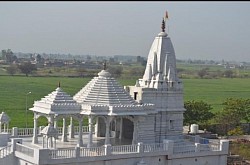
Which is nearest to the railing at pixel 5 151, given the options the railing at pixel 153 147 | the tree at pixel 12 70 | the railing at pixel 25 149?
the railing at pixel 25 149

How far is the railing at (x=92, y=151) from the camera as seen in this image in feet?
77.1

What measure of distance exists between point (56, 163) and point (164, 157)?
6.26 metres

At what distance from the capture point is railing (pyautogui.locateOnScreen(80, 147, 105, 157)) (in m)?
23.5

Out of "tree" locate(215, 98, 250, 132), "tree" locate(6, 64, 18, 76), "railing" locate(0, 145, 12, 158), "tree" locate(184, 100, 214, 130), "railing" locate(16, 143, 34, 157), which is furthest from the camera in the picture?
"tree" locate(6, 64, 18, 76)

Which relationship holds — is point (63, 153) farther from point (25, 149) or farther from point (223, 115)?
point (223, 115)

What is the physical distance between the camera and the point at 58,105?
24391 millimetres

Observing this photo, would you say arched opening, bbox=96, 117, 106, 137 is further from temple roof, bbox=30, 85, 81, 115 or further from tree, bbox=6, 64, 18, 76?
tree, bbox=6, 64, 18, 76

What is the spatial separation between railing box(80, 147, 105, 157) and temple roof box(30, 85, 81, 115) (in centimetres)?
215

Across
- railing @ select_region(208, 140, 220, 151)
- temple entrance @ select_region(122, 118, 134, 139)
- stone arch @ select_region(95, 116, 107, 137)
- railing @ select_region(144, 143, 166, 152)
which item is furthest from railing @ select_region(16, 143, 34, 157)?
railing @ select_region(208, 140, 220, 151)

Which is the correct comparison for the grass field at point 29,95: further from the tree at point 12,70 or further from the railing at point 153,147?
the railing at point 153,147

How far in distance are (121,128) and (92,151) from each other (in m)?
5.05

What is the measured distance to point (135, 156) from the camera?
24.7 metres

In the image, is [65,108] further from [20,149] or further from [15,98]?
[15,98]

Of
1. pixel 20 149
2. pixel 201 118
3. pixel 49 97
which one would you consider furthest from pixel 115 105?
pixel 201 118
